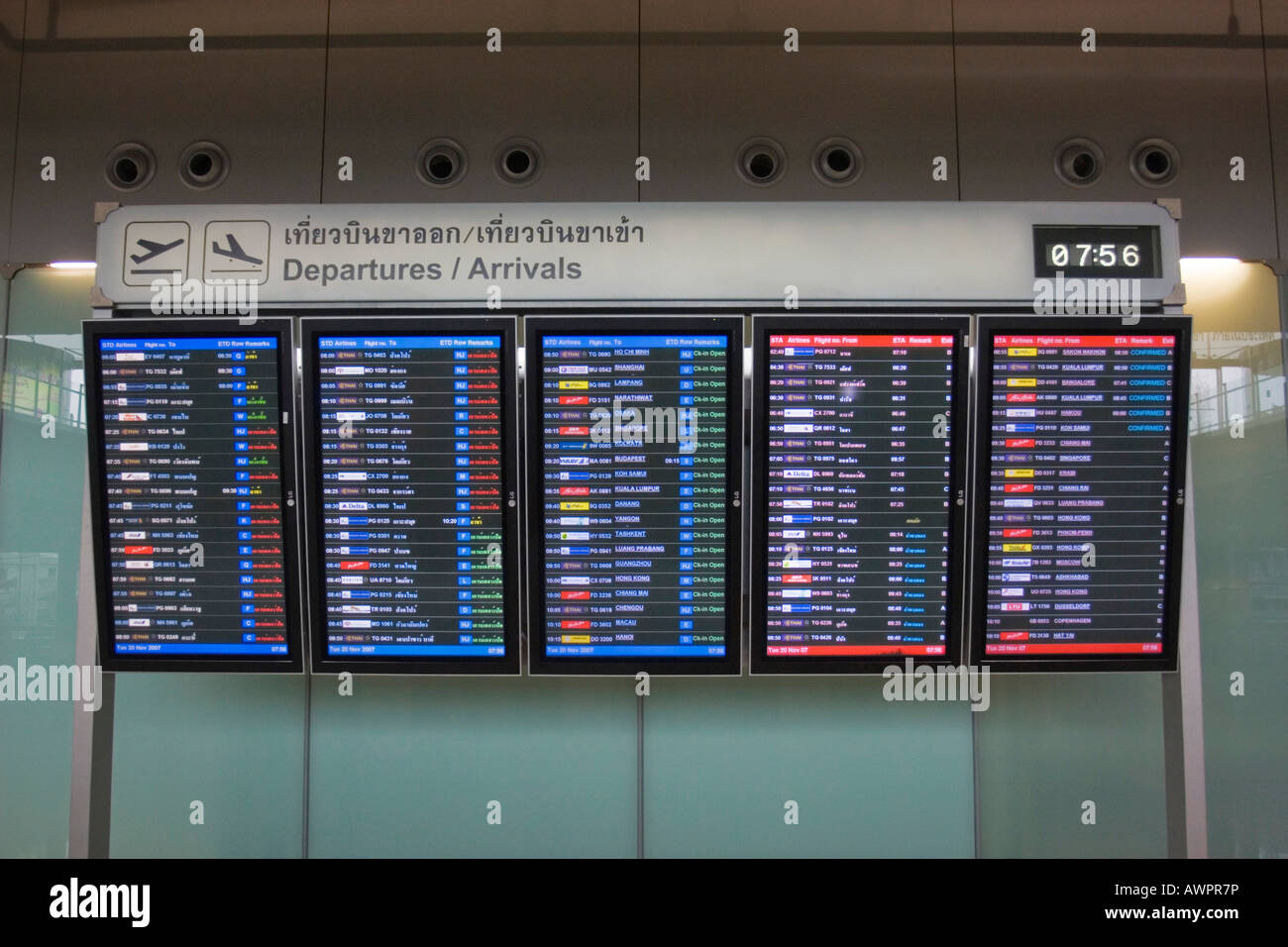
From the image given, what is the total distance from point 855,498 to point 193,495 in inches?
98.6

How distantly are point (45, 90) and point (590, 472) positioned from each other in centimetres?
311

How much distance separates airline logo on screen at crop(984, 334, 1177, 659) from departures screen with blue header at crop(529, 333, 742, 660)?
1.07 meters

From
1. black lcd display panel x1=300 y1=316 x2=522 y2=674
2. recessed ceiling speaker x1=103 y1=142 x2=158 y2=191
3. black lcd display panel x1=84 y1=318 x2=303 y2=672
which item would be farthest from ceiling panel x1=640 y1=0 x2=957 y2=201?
recessed ceiling speaker x1=103 y1=142 x2=158 y2=191

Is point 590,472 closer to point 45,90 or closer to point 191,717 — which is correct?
point 191,717

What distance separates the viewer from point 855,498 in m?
3.27

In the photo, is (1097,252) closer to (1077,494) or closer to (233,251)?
(1077,494)

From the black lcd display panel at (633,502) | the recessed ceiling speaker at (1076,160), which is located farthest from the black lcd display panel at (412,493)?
the recessed ceiling speaker at (1076,160)

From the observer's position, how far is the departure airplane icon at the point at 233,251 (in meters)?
3.31

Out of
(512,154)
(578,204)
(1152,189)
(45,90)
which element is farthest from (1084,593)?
(45,90)

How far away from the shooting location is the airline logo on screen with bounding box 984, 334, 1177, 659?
128 inches

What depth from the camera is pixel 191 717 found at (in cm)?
371

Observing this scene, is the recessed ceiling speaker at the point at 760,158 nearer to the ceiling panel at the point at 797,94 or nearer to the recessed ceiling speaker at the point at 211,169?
the ceiling panel at the point at 797,94

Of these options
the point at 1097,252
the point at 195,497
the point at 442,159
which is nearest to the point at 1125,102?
the point at 1097,252
